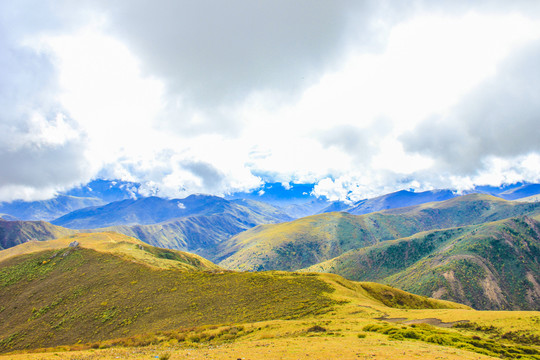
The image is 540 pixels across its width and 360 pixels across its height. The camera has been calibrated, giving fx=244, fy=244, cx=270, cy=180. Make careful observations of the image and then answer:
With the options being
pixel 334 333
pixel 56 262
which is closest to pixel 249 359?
pixel 334 333

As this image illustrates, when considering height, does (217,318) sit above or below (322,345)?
below

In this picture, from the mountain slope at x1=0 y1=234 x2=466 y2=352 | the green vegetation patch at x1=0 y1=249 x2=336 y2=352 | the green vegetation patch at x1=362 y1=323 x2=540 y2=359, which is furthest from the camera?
the mountain slope at x1=0 y1=234 x2=466 y2=352

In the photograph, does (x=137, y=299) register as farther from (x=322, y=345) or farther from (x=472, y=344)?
(x=472, y=344)

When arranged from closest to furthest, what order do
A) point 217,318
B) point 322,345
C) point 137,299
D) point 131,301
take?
point 322,345, point 217,318, point 131,301, point 137,299

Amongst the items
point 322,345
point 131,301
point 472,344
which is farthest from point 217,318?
point 472,344

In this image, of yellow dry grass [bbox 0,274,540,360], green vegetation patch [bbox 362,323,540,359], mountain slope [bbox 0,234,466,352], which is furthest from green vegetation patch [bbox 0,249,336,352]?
green vegetation patch [bbox 362,323,540,359]

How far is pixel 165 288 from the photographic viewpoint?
78750 millimetres

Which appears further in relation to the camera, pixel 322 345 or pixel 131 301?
pixel 131 301

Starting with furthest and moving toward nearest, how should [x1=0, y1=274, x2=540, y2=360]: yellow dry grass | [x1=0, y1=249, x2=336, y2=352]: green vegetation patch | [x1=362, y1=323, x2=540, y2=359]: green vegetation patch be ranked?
[x1=0, y1=249, x2=336, y2=352]: green vegetation patch, [x1=362, y1=323, x2=540, y2=359]: green vegetation patch, [x1=0, y1=274, x2=540, y2=360]: yellow dry grass

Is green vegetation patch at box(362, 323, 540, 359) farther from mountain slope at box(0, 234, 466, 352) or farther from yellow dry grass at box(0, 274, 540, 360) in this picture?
mountain slope at box(0, 234, 466, 352)

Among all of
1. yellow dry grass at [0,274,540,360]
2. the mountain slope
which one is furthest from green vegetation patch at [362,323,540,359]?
the mountain slope

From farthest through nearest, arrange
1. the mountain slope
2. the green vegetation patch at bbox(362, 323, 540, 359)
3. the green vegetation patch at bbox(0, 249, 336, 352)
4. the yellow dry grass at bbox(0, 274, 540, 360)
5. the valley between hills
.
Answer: the mountain slope, the green vegetation patch at bbox(0, 249, 336, 352), the valley between hills, the green vegetation patch at bbox(362, 323, 540, 359), the yellow dry grass at bbox(0, 274, 540, 360)

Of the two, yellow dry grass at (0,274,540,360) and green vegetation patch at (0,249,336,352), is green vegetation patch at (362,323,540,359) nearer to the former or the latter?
yellow dry grass at (0,274,540,360)

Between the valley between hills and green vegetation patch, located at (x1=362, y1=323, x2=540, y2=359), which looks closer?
green vegetation patch, located at (x1=362, y1=323, x2=540, y2=359)
